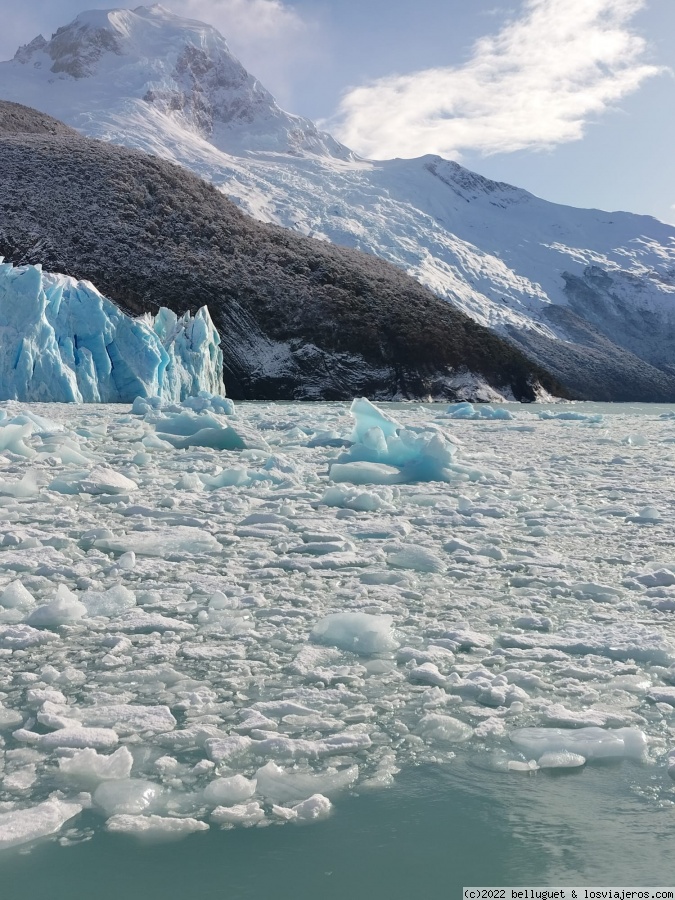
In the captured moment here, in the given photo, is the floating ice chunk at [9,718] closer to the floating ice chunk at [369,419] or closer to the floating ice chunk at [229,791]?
the floating ice chunk at [229,791]

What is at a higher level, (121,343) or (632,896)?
(121,343)

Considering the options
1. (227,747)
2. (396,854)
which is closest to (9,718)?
(227,747)

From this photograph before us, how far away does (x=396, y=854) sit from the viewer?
1.90m

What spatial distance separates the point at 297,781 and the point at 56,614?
1772 millimetres

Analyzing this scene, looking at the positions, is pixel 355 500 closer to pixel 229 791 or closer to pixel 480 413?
pixel 229 791

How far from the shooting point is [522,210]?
17438 centimetres

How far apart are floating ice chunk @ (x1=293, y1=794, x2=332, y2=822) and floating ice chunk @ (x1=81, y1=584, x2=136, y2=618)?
1882mm

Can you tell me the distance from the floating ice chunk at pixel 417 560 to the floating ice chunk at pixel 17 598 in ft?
7.20

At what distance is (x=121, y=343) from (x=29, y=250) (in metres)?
27.7

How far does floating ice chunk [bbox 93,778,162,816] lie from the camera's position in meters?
2.09

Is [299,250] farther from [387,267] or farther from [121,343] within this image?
[121,343]

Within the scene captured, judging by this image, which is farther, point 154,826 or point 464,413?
point 464,413

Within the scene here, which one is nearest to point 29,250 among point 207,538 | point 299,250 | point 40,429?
point 299,250

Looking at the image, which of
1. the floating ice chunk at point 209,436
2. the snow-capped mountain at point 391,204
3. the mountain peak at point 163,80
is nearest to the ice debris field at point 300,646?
the floating ice chunk at point 209,436
